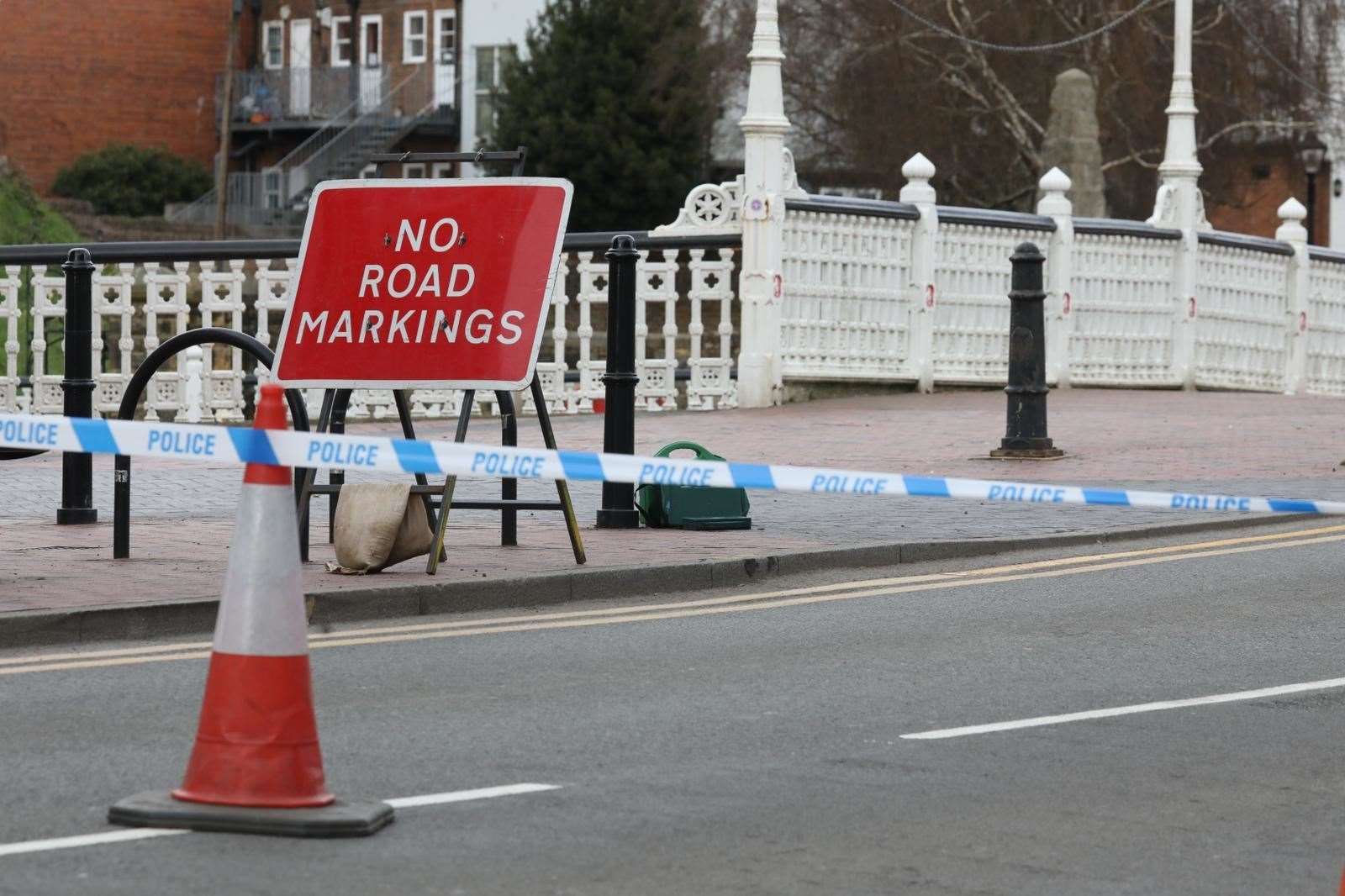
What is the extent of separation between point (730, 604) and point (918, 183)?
1228 cm

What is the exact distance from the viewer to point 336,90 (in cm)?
6962

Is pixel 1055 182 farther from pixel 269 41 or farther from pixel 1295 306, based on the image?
pixel 269 41

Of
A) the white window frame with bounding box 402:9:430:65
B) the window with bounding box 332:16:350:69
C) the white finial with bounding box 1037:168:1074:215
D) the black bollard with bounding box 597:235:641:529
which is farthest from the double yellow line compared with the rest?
the window with bounding box 332:16:350:69

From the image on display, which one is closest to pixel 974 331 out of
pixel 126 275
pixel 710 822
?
pixel 126 275

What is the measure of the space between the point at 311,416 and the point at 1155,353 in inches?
340

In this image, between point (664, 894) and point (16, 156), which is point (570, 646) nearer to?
point (664, 894)

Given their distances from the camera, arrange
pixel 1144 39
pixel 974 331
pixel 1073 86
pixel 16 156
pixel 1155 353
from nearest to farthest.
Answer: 1. pixel 974 331
2. pixel 1155 353
3. pixel 1073 86
4. pixel 1144 39
5. pixel 16 156

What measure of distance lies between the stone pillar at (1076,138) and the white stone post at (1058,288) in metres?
7.10

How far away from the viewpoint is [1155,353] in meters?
24.7

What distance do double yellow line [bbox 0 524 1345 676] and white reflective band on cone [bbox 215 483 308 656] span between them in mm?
2507

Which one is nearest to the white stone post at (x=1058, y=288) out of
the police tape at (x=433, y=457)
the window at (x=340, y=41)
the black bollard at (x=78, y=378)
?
the black bollard at (x=78, y=378)

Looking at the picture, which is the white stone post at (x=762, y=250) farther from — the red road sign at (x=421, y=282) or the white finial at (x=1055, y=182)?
the red road sign at (x=421, y=282)

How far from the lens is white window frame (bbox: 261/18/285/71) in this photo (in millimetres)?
71125

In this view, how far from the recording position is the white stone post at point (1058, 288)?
918 inches
